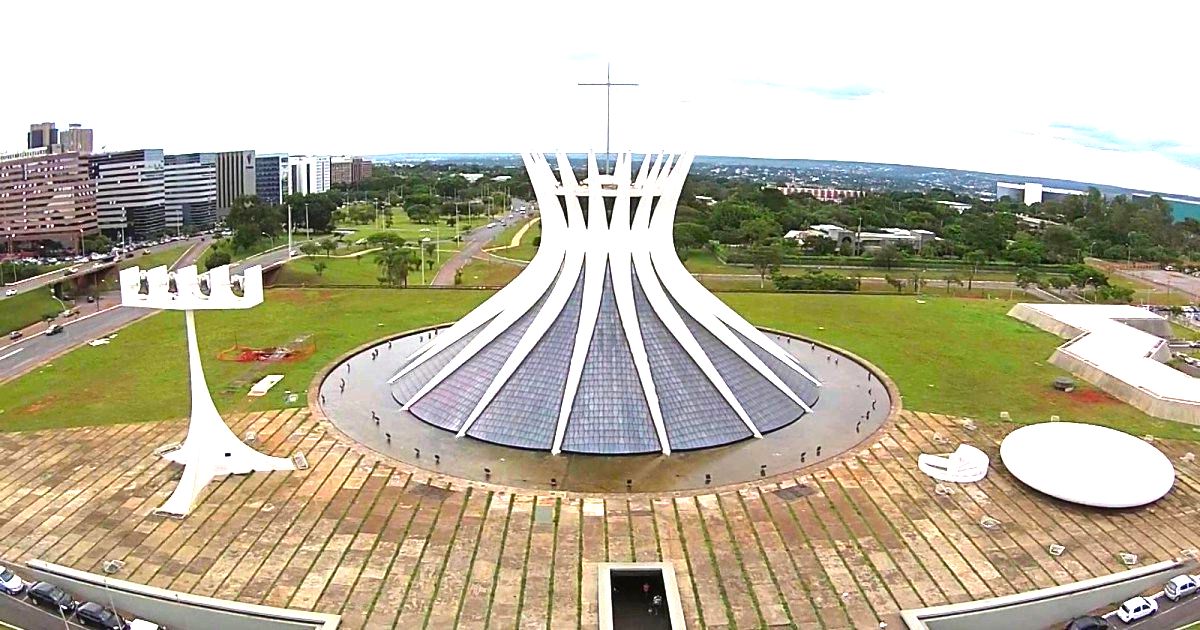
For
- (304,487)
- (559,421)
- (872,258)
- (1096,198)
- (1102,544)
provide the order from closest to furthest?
(1102,544) → (304,487) → (559,421) → (872,258) → (1096,198)

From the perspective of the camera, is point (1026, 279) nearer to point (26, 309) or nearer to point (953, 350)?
point (953, 350)

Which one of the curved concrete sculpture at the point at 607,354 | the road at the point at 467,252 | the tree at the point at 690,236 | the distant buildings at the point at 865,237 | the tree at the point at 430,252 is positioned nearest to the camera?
the curved concrete sculpture at the point at 607,354

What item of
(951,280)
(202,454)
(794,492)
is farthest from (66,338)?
(951,280)

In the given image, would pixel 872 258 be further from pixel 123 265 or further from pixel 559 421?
pixel 123 265

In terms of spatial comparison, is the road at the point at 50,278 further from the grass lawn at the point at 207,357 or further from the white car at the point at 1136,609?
the white car at the point at 1136,609

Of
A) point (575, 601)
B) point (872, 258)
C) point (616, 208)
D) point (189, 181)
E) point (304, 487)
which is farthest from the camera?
point (189, 181)

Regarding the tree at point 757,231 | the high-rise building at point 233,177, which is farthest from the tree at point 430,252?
the high-rise building at point 233,177

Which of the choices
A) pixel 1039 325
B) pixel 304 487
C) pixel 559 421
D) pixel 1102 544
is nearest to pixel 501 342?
pixel 559 421
